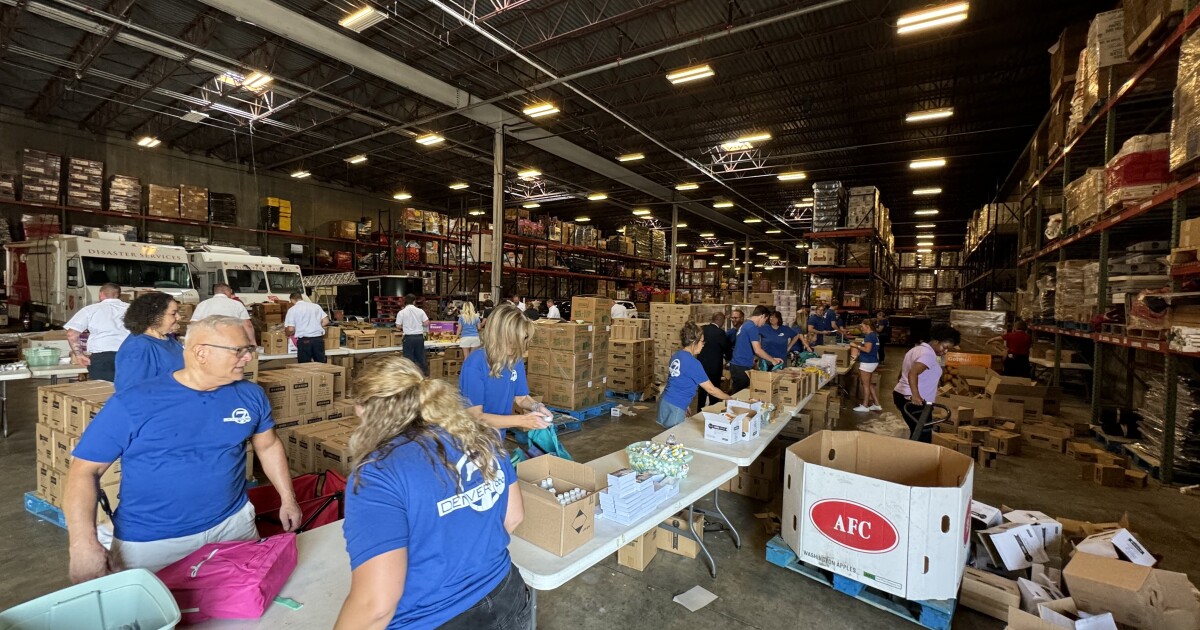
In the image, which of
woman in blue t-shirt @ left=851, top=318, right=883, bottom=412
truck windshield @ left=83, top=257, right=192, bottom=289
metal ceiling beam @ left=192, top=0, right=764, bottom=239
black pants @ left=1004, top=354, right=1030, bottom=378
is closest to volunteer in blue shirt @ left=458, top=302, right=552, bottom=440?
woman in blue t-shirt @ left=851, top=318, right=883, bottom=412

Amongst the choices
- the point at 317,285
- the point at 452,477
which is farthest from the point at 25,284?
the point at 452,477

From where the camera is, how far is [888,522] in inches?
109

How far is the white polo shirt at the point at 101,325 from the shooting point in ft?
17.2

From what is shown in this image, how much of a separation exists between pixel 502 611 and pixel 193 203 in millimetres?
18607

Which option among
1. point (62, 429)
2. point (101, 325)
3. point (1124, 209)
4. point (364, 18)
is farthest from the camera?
point (364, 18)

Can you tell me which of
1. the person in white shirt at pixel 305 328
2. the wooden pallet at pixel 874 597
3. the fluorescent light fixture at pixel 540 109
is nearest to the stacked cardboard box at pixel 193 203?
the person in white shirt at pixel 305 328

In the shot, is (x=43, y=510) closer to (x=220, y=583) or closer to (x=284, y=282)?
(x=220, y=583)

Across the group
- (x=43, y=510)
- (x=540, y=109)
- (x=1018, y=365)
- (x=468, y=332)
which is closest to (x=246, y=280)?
(x=468, y=332)

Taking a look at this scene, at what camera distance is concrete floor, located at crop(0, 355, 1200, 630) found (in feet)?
9.85

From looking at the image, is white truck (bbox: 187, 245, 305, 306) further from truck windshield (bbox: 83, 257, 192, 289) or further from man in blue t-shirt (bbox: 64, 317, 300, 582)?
man in blue t-shirt (bbox: 64, 317, 300, 582)

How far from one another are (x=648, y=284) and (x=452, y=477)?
957 inches

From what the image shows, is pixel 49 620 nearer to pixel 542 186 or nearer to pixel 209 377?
pixel 209 377

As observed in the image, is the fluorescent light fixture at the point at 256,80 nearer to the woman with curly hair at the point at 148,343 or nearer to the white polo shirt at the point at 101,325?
the white polo shirt at the point at 101,325

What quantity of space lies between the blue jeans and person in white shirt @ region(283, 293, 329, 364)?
5.95m
